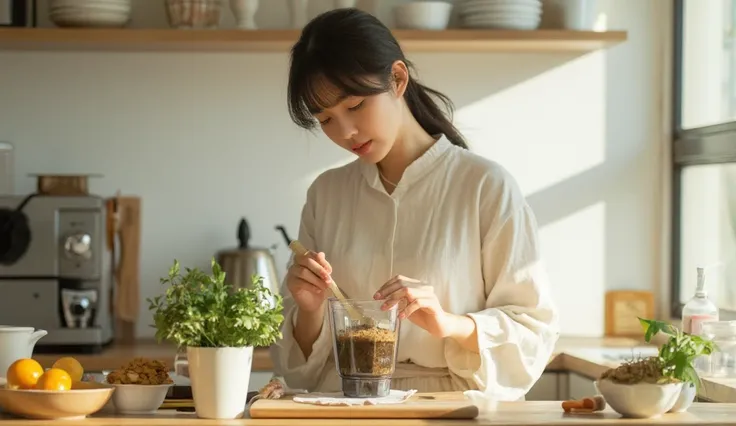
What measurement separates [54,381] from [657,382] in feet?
3.04

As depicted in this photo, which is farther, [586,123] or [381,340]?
[586,123]

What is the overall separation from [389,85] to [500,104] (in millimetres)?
1682

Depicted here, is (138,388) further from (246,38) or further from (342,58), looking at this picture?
(246,38)

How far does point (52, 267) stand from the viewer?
3.29m

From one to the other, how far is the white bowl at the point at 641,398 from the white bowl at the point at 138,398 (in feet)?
2.33

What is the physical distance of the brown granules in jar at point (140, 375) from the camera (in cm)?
179

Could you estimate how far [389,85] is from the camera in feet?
6.86

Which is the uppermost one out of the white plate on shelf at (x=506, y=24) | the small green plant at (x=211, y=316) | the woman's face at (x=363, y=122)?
the white plate on shelf at (x=506, y=24)

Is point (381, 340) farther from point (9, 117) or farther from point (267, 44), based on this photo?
point (9, 117)

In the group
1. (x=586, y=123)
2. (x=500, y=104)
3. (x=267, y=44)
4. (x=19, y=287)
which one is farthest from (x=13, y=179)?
(x=586, y=123)

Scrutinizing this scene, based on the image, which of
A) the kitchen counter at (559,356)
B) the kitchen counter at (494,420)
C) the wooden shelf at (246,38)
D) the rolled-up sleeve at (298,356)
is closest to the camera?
the kitchen counter at (494,420)

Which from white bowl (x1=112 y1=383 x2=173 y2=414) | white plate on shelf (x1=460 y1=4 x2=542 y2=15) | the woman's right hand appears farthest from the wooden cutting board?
white plate on shelf (x1=460 y1=4 x2=542 y2=15)

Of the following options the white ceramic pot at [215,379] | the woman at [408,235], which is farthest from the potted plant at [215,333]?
the woman at [408,235]

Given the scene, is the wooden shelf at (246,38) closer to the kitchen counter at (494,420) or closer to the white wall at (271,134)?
the white wall at (271,134)
